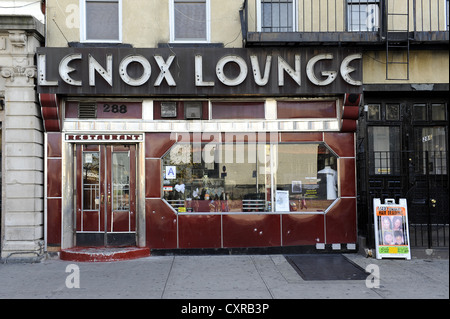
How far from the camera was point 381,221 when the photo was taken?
854 cm

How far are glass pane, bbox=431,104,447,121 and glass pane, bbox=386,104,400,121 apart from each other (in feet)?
2.77

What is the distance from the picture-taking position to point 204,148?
9.23 meters

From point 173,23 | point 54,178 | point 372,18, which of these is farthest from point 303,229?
point 54,178

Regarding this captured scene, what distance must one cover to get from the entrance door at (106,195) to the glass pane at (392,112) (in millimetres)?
6158

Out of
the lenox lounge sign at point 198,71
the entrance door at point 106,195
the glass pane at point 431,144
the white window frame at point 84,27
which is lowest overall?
the entrance door at point 106,195

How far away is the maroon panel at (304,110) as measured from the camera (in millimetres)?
9266

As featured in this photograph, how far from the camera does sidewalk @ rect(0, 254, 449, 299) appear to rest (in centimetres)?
626

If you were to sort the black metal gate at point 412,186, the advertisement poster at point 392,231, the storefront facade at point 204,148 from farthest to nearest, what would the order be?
the black metal gate at point 412,186 < the storefront facade at point 204,148 < the advertisement poster at point 392,231

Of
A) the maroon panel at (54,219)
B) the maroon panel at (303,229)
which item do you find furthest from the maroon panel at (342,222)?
the maroon panel at (54,219)

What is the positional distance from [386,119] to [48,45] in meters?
8.12

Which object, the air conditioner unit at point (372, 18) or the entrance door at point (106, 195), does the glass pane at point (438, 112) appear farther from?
the entrance door at point (106, 195)

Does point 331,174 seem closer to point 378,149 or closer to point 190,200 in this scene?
point 378,149

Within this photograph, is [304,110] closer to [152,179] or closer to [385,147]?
[385,147]

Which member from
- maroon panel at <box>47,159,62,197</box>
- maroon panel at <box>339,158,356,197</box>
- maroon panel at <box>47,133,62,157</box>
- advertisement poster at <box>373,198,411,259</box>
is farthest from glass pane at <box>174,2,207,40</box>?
advertisement poster at <box>373,198,411,259</box>
